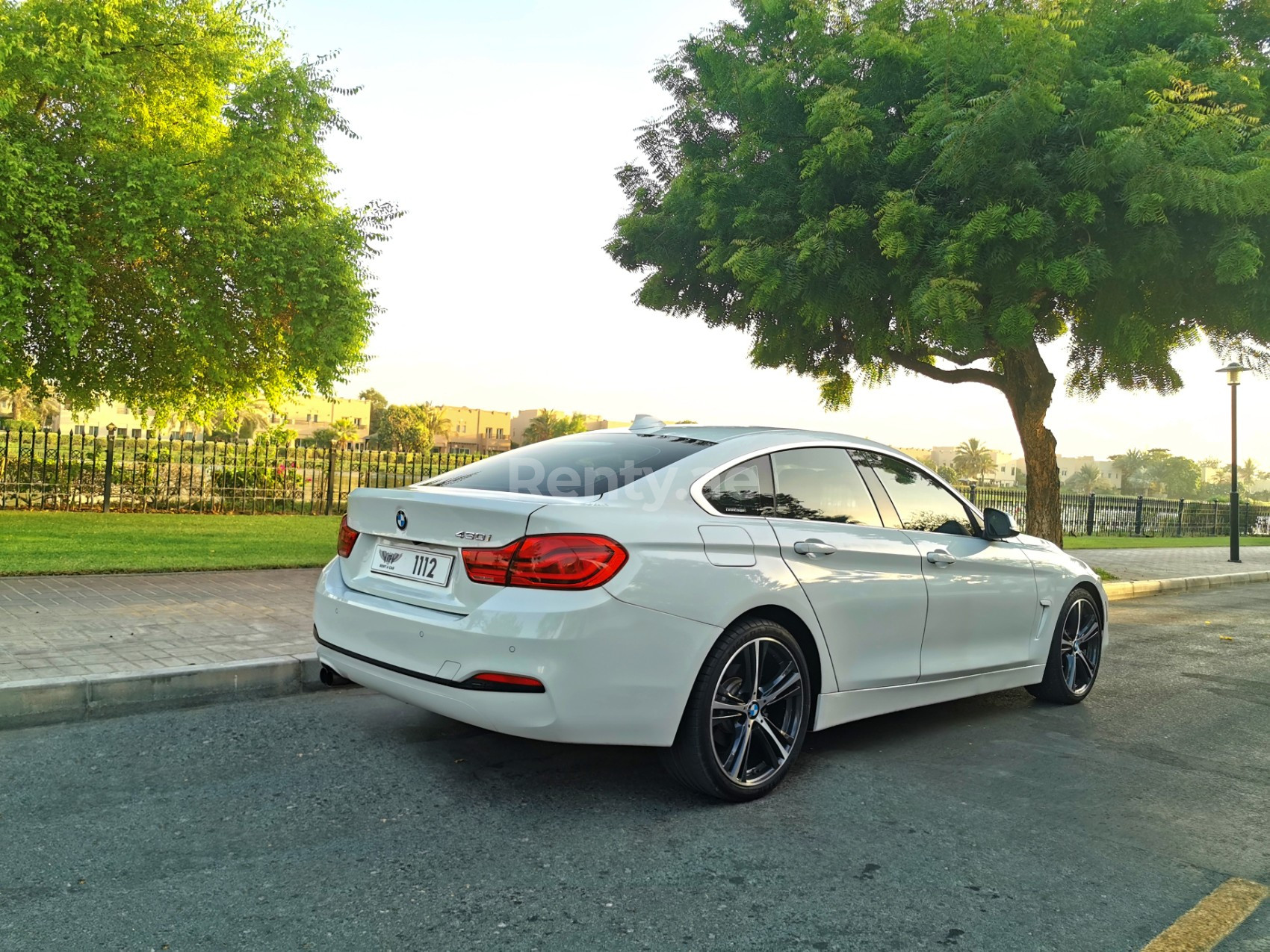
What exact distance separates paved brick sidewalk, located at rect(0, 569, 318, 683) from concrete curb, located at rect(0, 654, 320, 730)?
0.59 feet

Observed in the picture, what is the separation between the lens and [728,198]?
1297 cm

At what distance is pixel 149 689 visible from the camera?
506 cm

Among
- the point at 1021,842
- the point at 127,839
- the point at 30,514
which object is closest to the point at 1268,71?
the point at 1021,842

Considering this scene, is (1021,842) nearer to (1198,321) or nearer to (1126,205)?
(1126,205)

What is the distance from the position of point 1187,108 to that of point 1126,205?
116 cm

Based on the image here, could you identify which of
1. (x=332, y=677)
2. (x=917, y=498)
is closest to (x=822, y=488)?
(x=917, y=498)

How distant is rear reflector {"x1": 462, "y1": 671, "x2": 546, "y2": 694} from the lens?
348 cm

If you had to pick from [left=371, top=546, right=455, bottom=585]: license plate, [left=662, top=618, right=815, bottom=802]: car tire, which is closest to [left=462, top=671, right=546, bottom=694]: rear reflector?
[left=371, top=546, right=455, bottom=585]: license plate

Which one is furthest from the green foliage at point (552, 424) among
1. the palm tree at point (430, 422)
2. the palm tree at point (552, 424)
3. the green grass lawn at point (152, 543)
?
the green grass lawn at point (152, 543)

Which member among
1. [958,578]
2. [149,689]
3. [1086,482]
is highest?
[1086,482]

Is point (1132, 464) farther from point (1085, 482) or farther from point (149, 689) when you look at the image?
point (149, 689)

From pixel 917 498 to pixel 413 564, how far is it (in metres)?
2.70

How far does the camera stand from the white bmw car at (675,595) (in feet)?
11.6

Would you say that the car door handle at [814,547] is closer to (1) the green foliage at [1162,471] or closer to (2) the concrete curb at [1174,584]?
(2) the concrete curb at [1174,584]
